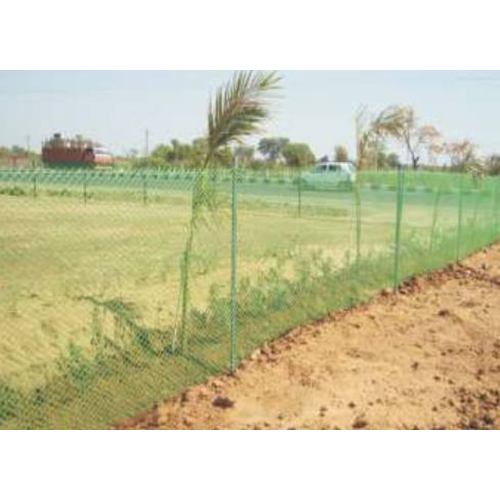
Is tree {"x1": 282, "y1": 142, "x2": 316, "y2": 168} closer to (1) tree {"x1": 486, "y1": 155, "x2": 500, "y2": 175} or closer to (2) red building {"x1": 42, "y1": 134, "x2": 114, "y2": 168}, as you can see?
(1) tree {"x1": 486, "y1": 155, "x2": 500, "y2": 175}

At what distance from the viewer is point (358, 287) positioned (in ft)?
30.7

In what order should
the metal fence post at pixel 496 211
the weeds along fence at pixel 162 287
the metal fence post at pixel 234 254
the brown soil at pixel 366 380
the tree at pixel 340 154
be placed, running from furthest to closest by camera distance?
1. the tree at pixel 340 154
2. the metal fence post at pixel 496 211
3. the metal fence post at pixel 234 254
4. the weeds along fence at pixel 162 287
5. the brown soil at pixel 366 380

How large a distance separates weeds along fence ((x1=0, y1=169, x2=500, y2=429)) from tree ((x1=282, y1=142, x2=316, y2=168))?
36246 mm

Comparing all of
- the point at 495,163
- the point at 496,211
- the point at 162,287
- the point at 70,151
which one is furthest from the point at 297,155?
the point at 162,287

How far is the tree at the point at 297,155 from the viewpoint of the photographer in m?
53.4

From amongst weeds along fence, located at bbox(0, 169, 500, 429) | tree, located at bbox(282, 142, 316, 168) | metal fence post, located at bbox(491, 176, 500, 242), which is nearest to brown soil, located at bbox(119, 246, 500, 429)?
weeds along fence, located at bbox(0, 169, 500, 429)

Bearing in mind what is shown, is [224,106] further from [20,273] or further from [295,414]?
[20,273]

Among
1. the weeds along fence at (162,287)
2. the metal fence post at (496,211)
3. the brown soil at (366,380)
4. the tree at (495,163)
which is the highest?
the tree at (495,163)

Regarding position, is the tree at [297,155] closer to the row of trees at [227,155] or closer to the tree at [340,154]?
the row of trees at [227,155]

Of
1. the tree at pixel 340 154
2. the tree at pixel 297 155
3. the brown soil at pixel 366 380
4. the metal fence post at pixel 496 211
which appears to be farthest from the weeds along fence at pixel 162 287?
the tree at pixel 297 155

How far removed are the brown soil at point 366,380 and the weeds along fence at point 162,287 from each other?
1.03ft

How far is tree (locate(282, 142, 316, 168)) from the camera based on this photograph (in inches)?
2102

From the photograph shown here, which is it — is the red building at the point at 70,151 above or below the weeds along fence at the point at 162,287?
above

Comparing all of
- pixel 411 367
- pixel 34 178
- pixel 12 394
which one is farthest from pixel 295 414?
pixel 34 178
